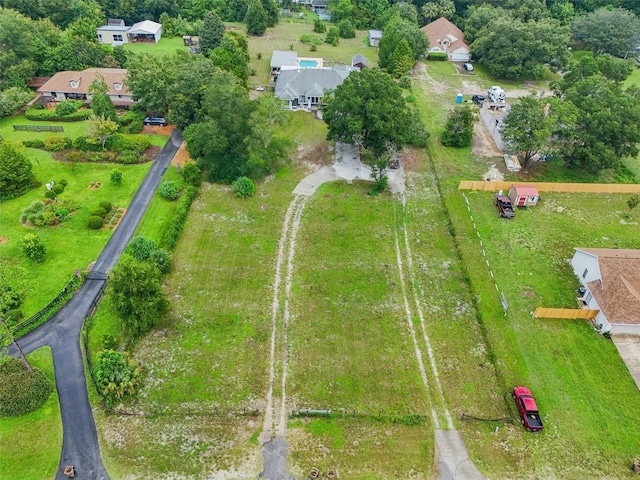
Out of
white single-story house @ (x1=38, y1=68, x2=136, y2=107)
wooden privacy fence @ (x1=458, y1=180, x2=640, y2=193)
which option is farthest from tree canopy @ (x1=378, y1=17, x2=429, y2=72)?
white single-story house @ (x1=38, y1=68, x2=136, y2=107)

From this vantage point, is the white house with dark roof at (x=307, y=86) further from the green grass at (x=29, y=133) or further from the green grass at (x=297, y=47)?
the green grass at (x=29, y=133)

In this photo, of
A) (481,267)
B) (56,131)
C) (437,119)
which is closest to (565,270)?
(481,267)

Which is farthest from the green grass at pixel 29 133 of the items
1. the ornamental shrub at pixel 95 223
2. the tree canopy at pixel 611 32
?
the tree canopy at pixel 611 32

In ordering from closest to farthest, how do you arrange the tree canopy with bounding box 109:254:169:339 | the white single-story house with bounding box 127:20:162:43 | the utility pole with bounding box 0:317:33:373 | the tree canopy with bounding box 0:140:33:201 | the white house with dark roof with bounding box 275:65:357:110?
1. the utility pole with bounding box 0:317:33:373
2. the tree canopy with bounding box 109:254:169:339
3. the tree canopy with bounding box 0:140:33:201
4. the white house with dark roof with bounding box 275:65:357:110
5. the white single-story house with bounding box 127:20:162:43

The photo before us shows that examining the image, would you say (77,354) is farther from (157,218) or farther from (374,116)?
→ (374,116)

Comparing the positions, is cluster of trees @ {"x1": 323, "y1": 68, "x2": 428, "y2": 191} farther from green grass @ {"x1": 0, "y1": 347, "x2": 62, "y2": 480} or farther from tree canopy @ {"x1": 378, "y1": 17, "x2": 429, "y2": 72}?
green grass @ {"x1": 0, "y1": 347, "x2": 62, "y2": 480}

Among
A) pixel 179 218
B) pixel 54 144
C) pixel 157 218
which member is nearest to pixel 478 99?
pixel 179 218
